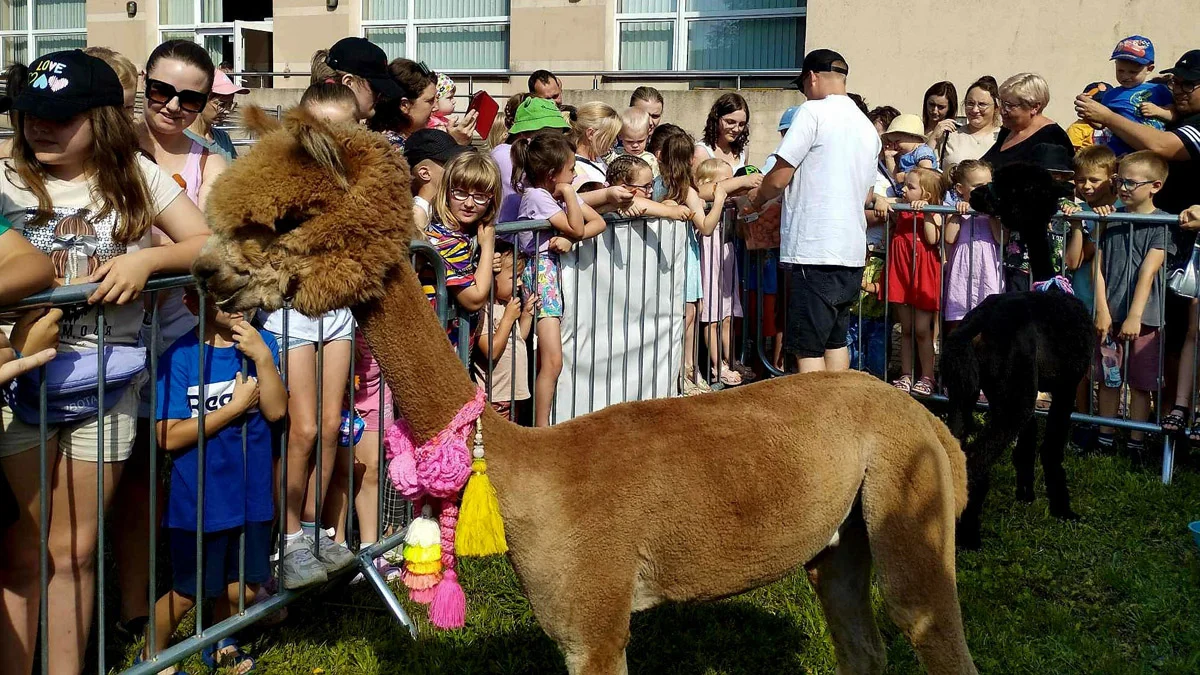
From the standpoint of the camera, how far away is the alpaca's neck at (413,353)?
301cm

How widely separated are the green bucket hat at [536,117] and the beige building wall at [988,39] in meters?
7.17

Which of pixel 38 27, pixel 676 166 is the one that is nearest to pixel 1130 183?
pixel 676 166

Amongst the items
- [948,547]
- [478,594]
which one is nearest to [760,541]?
[948,547]

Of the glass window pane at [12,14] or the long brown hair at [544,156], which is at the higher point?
the glass window pane at [12,14]

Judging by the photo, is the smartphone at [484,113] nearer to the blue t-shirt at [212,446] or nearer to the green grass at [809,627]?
the green grass at [809,627]

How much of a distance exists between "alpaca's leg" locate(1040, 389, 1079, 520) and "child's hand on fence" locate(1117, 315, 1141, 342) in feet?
3.57

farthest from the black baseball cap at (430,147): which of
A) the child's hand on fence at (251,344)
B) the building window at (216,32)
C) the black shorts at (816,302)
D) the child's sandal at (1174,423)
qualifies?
the building window at (216,32)

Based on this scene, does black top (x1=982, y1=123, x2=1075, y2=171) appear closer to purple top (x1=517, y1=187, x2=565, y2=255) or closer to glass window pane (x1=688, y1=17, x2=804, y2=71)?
purple top (x1=517, y1=187, x2=565, y2=255)

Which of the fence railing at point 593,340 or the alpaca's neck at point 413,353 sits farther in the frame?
the fence railing at point 593,340

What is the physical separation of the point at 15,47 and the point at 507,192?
2040 centimetres

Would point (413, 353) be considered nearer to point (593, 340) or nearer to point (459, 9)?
point (593, 340)

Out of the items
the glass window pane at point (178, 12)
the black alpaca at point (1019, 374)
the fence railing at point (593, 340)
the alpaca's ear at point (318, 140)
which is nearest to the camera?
the alpaca's ear at point (318, 140)

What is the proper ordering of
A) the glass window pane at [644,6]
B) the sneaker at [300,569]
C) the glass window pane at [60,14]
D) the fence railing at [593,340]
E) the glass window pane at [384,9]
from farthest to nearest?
the glass window pane at [60,14]
the glass window pane at [384,9]
the glass window pane at [644,6]
the sneaker at [300,569]
the fence railing at [593,340]

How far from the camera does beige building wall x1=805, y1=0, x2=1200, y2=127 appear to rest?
40.0 feet
